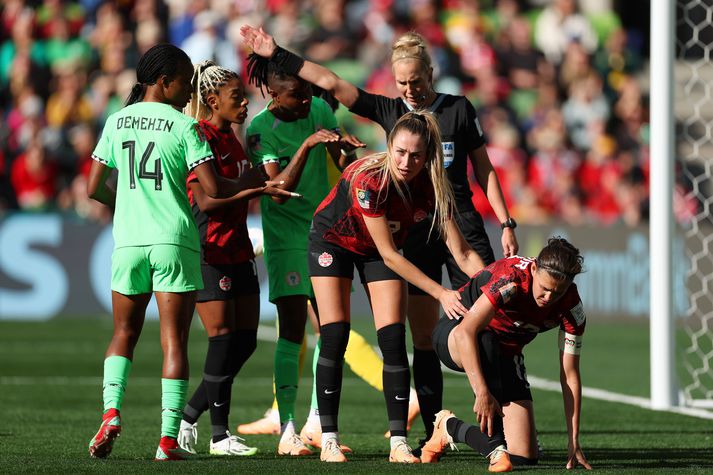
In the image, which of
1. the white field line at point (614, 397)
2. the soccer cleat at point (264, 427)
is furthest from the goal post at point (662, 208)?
the soccer cleat at point (264, 427)

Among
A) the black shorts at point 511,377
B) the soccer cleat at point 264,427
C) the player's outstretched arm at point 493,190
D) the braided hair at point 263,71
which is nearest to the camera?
the black shorts at point 511,377

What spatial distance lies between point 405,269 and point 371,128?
12798 mm

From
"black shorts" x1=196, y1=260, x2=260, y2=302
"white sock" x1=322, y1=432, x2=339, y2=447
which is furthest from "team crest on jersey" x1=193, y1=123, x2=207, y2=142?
"white sock" x1=322, y1=432, x2=339, y2=447

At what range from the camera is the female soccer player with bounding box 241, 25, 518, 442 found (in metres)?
6.67

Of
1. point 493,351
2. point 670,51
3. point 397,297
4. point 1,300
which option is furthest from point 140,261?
point 1,300

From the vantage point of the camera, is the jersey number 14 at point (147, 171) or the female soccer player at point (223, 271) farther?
the female soccer player at point (223, 271)

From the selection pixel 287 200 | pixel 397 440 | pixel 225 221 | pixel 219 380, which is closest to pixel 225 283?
pixel 225 221

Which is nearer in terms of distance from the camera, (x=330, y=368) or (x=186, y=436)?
(x=330, y=368)

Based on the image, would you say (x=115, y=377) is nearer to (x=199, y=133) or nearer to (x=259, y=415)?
(x=199, y=133)

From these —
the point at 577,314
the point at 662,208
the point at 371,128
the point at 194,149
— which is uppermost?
the point at 371,128

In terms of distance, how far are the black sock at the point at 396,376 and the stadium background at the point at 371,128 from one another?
15.2ft

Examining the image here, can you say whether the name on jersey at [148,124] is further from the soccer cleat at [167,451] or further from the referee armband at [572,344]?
the referee armband at [572,344]

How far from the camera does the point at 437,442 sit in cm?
615

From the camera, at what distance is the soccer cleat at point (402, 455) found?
239 inches
